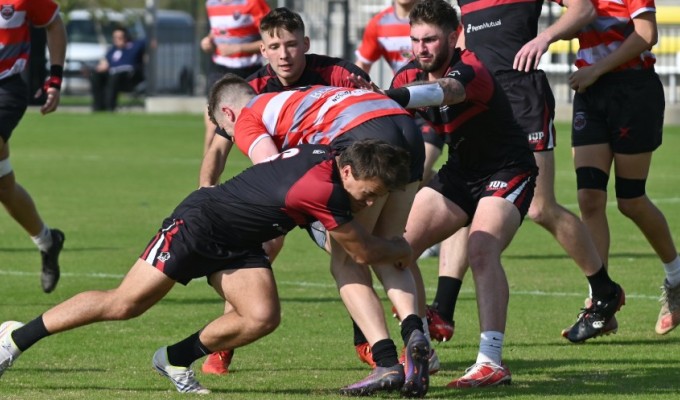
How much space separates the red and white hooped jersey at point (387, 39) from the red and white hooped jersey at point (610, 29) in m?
4.05

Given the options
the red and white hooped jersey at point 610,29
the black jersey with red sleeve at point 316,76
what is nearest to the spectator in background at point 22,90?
the black jersey with red sleeve at point 316,76

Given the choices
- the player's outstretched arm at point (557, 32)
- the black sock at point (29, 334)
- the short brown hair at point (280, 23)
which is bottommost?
the black sock at point (29, 334)

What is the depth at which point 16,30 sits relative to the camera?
987cm

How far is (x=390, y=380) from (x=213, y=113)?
1571 millimetres

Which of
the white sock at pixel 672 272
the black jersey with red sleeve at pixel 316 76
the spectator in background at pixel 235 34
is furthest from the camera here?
the spectator in background at pixel 235 34

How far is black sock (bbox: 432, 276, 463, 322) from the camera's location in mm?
8102

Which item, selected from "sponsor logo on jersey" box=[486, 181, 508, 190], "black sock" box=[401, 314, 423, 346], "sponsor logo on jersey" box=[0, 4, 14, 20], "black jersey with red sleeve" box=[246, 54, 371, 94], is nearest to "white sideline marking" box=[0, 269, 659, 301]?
"sponsor logo on jersey" box=[0, 4, 14, 20]

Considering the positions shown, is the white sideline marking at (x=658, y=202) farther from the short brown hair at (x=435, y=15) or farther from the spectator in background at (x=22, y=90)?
the short brown hair at (x=435, y=15)

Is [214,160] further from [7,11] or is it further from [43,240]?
[43,240]

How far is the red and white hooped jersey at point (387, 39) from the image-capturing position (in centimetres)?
→ 1268

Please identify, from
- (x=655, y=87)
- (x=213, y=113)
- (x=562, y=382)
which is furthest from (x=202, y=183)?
(x=655, y=87)

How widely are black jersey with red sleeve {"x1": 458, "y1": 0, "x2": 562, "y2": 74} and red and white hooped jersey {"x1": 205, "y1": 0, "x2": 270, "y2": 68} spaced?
632 centimetres

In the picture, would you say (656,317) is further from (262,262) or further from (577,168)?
(262,262)

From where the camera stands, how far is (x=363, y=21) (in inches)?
1219
